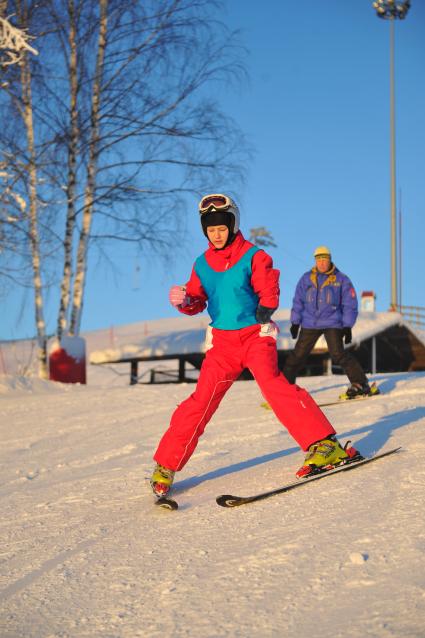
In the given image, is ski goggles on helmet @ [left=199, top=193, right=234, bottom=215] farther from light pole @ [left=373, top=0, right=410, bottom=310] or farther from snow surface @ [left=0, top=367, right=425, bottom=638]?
light pole @ [left=373, top=0, right=410, bottom=310]

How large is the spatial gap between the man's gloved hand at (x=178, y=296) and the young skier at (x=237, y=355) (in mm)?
192

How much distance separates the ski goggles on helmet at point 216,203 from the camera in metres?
4.38

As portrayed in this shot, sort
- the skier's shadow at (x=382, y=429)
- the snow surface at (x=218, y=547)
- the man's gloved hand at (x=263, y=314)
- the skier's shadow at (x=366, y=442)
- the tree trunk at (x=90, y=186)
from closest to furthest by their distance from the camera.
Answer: the snow surface at (x=218, y=547) < the man's gloved hand at (x=263, y=314) < the skier's shadow at (x=366, y=442) < the skier's shadow at (x=382, y=429) < the tree trunk at (x=90, y=186)

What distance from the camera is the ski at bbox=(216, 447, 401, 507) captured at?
3.96m

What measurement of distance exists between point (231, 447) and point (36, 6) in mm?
9112

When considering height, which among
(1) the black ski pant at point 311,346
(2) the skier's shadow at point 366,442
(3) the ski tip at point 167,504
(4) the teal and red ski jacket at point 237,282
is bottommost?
(2) the skier's shadow at point 366,442

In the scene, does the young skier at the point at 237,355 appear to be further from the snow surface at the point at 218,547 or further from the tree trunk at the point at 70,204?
the tree trunk at the point at 70,204

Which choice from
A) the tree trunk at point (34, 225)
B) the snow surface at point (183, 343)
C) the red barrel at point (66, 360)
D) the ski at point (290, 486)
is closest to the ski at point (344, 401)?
the ski at point (290, 486)

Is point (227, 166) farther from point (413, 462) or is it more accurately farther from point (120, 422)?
point (413, 462)

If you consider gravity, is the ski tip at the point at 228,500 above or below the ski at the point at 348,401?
above

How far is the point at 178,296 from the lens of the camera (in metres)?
4.57

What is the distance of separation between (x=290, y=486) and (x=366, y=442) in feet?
5.16

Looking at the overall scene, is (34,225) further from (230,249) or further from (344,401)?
(230,249)

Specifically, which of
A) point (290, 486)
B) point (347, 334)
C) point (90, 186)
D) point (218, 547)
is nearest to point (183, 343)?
point (90, 186)
